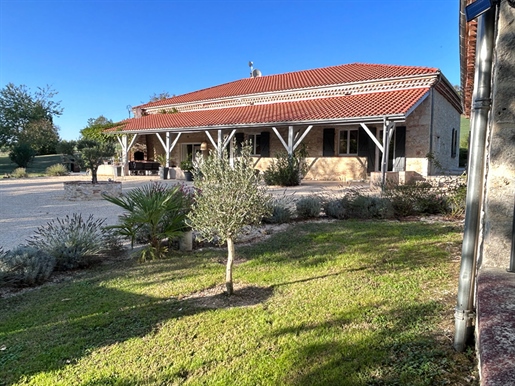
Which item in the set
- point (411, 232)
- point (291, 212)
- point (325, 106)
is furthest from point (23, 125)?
point (411, 232)

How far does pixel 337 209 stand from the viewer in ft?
26.1

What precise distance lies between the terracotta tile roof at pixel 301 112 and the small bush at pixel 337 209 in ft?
20.0

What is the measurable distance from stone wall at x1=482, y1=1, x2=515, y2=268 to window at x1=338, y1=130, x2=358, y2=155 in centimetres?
1469

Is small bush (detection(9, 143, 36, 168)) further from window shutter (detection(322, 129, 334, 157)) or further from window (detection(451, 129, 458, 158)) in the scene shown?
window (detection(451, 129, 458, 158))

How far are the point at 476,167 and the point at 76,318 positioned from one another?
3.56 metres

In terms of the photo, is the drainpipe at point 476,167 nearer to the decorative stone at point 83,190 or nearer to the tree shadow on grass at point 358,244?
the tree shadow on grass at point 358,244

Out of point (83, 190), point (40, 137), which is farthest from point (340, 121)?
point (40, 137)

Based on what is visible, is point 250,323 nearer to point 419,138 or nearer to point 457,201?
point 457,201

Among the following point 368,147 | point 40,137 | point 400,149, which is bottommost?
point 400,149

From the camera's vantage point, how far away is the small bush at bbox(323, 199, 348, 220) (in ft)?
25.9

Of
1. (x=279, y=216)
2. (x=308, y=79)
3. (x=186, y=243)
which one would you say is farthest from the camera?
(x=308, y=79)

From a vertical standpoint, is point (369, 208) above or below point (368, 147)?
below

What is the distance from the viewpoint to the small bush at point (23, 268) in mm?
4406

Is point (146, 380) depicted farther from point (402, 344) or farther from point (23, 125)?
point (23, 125)
